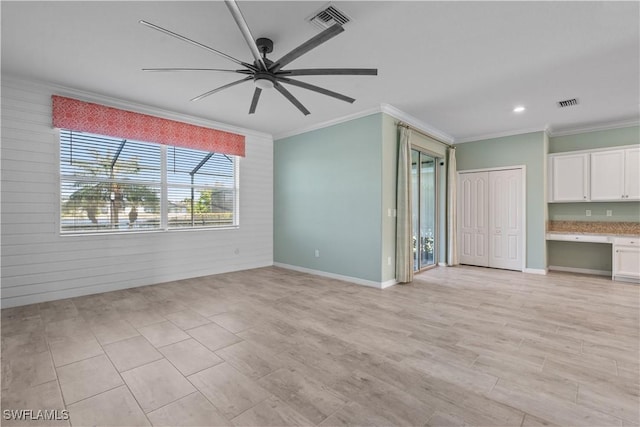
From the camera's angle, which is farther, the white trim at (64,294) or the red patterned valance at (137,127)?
the red patterned valance at (137,127)

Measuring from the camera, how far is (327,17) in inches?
95.7

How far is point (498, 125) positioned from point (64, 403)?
6.93m

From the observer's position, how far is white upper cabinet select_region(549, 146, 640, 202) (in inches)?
201

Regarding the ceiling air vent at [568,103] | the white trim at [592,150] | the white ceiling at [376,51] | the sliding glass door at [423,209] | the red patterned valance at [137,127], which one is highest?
the white ceiling at [376,51]

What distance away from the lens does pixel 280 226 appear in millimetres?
6375

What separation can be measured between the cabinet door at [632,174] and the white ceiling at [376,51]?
84cm

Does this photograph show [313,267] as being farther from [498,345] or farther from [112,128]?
[112,128]

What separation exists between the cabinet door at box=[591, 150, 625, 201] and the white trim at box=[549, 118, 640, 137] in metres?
0.52

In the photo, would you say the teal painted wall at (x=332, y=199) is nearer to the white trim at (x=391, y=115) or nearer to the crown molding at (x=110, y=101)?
the white trim at (x=391, y=115)

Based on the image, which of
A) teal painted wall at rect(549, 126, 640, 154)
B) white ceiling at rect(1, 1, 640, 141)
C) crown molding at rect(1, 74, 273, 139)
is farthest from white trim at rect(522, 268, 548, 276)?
crown molding at rect(1, 74, 273, 139)

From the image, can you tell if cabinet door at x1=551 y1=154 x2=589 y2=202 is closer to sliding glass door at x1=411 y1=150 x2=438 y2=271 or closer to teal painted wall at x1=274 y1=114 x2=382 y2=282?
sliding glass door at x1=411 y1=150 x2=438 y2=271

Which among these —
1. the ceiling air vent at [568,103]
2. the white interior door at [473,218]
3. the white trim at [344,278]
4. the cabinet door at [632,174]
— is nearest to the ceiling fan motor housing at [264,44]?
the white trim at [344,278]

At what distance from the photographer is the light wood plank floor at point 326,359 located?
1792 mm

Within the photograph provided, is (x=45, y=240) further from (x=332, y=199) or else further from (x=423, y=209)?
(x=423, y=209)
